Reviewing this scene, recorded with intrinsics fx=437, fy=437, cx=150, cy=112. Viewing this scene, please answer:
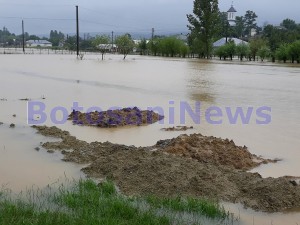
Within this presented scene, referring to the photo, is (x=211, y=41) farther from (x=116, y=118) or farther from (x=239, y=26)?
(x=239, y=26)

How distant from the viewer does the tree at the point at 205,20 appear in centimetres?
5109

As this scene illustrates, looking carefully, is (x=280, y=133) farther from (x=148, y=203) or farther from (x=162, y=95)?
(x=162, y=95)

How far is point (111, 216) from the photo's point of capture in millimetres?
4285

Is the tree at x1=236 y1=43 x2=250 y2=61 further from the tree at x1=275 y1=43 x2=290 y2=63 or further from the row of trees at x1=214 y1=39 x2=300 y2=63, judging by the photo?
the tree at x1=275 y1=43 x2=290 y2=63

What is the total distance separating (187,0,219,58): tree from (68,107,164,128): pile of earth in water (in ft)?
138

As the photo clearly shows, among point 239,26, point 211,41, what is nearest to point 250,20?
point 239,26

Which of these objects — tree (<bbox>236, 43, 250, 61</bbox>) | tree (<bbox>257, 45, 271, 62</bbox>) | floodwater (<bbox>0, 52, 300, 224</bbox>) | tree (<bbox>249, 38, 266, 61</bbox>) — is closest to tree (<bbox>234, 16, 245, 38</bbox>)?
tree (<bbox>249, 38, 266, 61</bbox>)

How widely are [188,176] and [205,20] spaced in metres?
47.5

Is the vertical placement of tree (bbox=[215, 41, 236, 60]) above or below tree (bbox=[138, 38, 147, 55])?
below

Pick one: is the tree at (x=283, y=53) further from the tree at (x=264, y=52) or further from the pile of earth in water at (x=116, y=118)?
the pile of earth in water at (x=116, y=118)

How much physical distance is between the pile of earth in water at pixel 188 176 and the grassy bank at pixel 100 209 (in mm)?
381

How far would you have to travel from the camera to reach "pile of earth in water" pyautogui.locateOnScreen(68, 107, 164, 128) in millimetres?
9953

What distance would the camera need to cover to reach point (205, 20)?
51.3 metres

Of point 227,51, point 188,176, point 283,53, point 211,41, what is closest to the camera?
point 188,176
